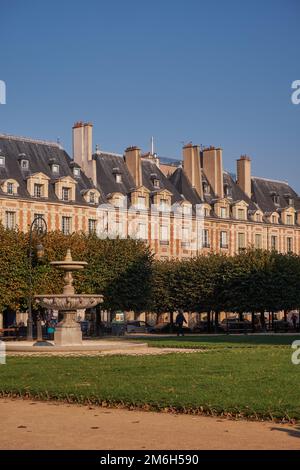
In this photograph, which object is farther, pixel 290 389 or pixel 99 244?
pixel 99 244

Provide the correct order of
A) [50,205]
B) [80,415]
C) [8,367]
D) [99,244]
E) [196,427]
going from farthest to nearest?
[50,205]
[99,244]
[8,367]
[80,415]
[196,427]

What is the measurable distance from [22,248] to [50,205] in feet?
53.6

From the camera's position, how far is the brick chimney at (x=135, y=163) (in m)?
72.8

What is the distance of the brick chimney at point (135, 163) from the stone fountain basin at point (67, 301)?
42.0 meters

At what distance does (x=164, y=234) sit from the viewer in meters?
72.9

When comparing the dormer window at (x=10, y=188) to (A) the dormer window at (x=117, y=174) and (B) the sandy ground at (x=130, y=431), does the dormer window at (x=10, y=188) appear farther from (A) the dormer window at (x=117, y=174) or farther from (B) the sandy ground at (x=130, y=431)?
(B) the sandy ground at (x=130, y=431)

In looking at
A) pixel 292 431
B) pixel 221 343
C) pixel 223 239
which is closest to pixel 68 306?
pixel 221 343

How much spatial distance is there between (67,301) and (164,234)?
139ft

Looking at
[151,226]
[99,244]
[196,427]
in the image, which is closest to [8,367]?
[196,427]

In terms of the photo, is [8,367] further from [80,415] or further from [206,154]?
[206,154]

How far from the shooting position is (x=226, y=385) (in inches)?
627

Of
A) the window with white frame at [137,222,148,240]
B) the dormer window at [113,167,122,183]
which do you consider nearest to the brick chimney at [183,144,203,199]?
the dormer window at [113,167,122,183]

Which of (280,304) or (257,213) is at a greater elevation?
(257,213)

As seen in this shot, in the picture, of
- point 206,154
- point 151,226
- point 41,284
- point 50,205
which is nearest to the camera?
point 41,284
